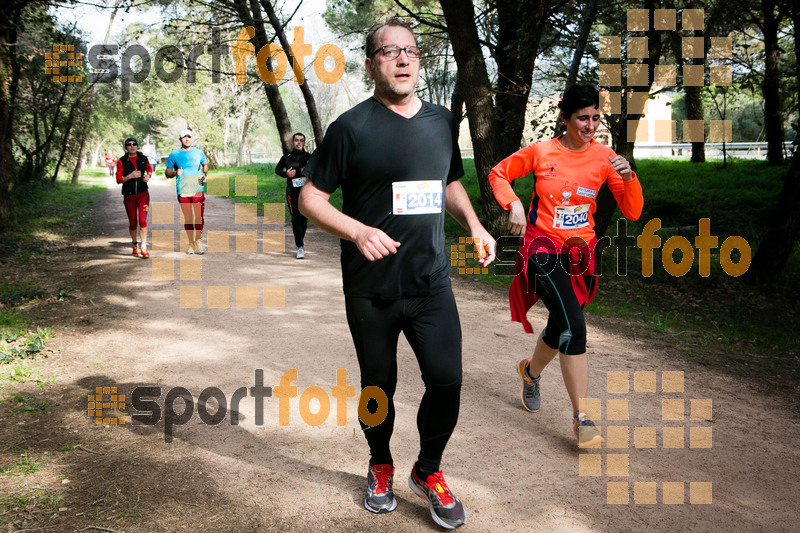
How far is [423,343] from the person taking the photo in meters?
3.17

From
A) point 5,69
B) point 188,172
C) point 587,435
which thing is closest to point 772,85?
point 188,172

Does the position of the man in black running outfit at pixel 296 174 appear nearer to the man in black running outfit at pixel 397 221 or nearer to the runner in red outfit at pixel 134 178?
the runner in red outfit at pixel 134 178

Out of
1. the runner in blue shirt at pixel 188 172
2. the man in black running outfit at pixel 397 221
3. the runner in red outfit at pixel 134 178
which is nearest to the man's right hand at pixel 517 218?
the man in black running outfit at pixel 397 221

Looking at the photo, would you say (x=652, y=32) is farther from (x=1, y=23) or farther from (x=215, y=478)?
(x=1, y=23)

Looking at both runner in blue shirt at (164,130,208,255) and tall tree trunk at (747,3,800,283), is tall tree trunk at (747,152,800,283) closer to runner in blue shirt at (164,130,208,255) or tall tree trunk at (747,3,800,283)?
tall tree trunk at (747,3,800,283)

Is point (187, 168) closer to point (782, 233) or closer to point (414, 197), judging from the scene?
point (414, 197)

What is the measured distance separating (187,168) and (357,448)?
8124mm

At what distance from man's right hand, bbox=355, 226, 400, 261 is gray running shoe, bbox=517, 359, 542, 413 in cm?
248

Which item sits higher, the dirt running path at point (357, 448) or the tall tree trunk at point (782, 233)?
the tall tree trunk at point (782, 233)

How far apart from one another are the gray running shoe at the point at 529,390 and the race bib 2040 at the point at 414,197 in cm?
223

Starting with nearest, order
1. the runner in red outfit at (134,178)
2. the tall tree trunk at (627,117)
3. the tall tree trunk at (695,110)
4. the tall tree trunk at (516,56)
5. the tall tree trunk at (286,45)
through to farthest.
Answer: the tall tree trunk at (627,117)
the tall tree trunk at (516,56)
the runner in red outfit at (134,178)
the tall tree trunk at (286,45)
the tall tree trunk at (695,110)

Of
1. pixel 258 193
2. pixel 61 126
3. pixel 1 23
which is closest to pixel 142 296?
pixel 1 23

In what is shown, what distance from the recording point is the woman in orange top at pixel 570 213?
13.8 feet

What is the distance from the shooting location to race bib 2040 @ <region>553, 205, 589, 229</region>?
14.1ft
